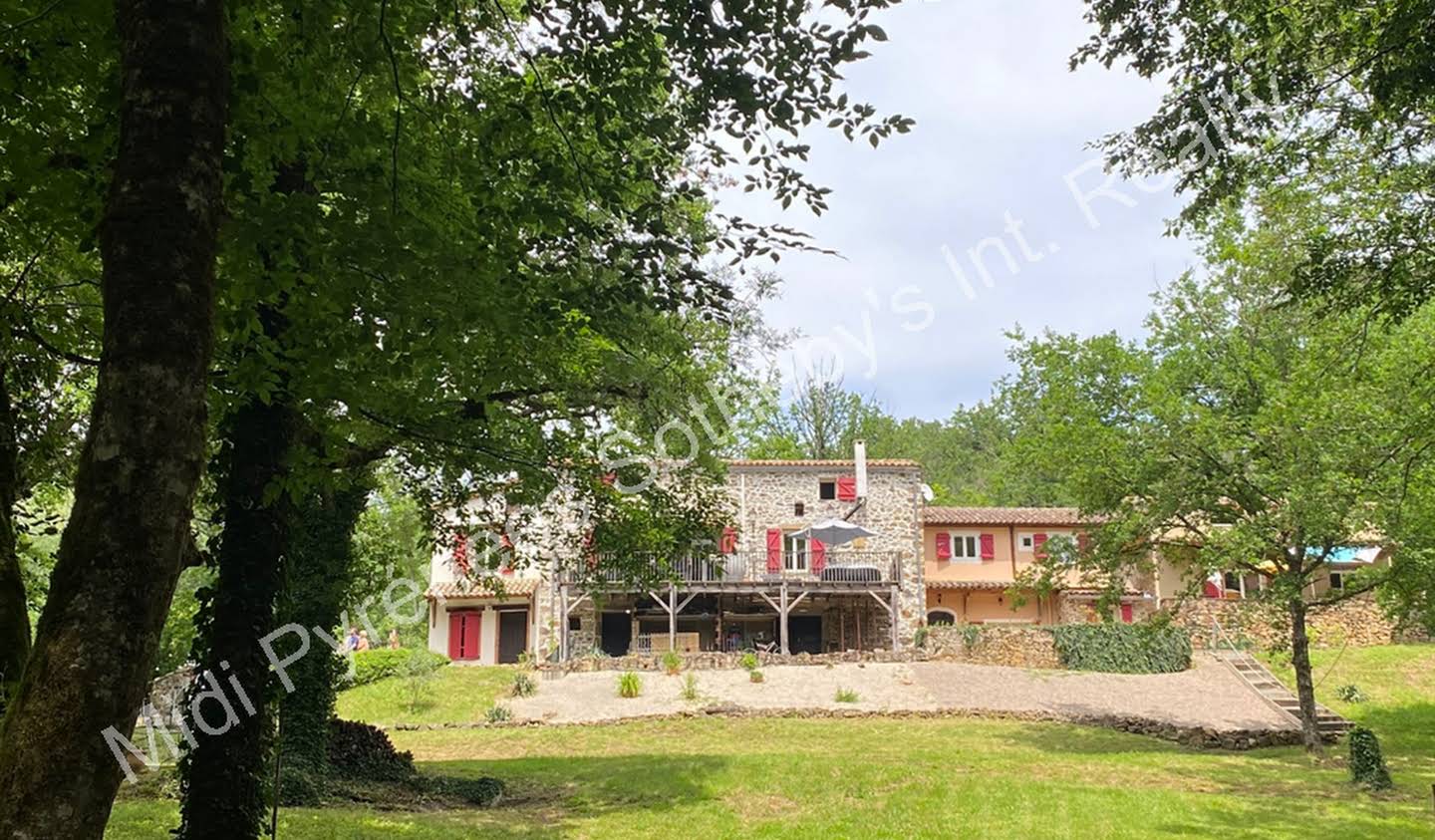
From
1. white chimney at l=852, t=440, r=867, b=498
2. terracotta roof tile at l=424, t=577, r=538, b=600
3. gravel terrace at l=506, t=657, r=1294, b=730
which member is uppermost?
white chimney at l=852, t=440, r=867, b=498

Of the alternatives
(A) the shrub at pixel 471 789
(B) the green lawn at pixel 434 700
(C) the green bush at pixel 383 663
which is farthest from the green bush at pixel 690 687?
(A) the shrub at pixel 471 789

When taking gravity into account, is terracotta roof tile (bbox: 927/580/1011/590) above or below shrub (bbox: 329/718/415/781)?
above

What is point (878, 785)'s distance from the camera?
42.6ft

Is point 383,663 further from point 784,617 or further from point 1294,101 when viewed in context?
point 1294,101

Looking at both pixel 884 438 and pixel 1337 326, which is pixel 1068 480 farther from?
pixel 884 438

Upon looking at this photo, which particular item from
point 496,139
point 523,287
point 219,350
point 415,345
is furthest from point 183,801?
point 496,139

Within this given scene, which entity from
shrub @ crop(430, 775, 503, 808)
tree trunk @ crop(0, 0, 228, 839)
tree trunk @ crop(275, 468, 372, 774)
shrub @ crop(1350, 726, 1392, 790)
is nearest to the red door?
shrub @ crop(430, 775, 503, 808)

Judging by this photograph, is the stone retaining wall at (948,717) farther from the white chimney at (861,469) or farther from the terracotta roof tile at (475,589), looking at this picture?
the white chimney at (861,469)

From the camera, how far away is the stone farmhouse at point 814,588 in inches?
1212

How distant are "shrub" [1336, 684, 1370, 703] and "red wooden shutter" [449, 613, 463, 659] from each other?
26430mm

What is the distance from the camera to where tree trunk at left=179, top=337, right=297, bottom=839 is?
20.0ft

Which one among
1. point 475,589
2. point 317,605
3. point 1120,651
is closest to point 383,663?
point 475,589

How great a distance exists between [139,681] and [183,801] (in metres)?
4.81

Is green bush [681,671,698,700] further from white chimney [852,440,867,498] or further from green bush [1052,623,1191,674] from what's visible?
green bush [1052,623,1191,674]
